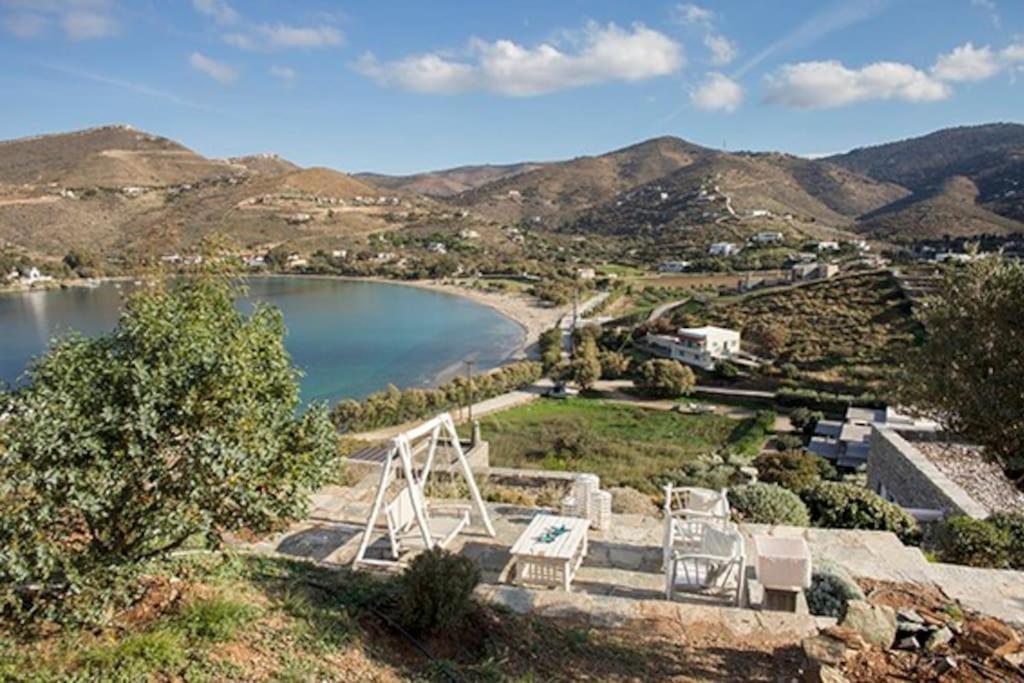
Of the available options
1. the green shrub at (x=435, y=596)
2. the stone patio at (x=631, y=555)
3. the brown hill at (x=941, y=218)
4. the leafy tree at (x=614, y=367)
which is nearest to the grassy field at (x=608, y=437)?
the leafy tree at (x=614, y=367)

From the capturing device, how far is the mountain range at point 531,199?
262ft

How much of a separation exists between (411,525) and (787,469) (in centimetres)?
1466

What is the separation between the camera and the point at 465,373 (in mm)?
39625

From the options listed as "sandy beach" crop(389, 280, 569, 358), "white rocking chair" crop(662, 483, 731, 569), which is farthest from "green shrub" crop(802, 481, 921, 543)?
"sandy beach" crop(389, 280, 569, 358)

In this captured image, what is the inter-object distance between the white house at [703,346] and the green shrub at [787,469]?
1565 cm

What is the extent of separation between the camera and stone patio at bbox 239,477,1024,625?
5.52 m

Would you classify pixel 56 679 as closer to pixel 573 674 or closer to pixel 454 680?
pixel 454 680

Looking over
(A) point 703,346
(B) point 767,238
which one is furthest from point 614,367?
(B) point 767,238

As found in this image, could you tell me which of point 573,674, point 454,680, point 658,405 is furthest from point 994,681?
point 658,405

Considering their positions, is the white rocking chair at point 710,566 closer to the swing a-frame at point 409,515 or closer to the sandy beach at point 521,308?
the swing a-frame at point 409,515

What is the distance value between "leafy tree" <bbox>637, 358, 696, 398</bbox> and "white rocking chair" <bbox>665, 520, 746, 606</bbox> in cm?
2805

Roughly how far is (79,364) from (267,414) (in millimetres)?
929

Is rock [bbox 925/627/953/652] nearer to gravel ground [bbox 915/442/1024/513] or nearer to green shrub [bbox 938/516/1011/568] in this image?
green shrub [bbox 938/516/1011/568]

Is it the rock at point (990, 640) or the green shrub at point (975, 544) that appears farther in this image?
the green shrub at point (975, 544)
